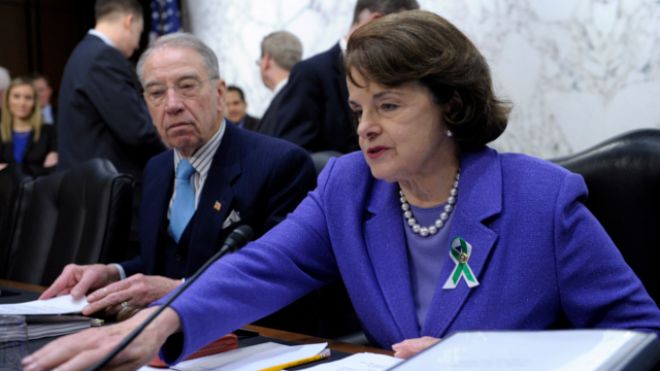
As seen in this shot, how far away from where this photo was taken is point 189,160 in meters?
2.41

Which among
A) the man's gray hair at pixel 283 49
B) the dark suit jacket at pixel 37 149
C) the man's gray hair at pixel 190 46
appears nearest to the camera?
the man's gray hair at pixel 190 46

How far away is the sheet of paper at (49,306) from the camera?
5.88 ft

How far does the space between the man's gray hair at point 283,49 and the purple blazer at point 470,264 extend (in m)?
3.40

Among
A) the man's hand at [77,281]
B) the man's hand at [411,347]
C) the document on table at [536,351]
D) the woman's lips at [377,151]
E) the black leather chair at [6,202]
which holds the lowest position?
the black leather chair at [6,202]

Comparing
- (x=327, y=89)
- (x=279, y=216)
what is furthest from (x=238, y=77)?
(x=279, y=216)

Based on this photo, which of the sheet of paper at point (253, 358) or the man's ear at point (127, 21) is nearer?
the sheet of paper at point (253, 358)

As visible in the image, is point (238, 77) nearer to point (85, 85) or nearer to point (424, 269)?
point (85, 85)

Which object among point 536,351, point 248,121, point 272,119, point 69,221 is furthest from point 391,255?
point 248,121

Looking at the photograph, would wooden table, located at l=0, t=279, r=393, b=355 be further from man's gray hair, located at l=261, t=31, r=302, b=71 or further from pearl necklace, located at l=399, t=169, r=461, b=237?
A: man's gray hair, located at l=261, t=31, r=302, b=71

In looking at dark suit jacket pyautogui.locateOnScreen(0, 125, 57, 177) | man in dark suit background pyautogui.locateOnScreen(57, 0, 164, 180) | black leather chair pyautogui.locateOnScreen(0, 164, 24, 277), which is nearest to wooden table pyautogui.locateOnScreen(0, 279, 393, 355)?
black leather chair pyautogui.locateOnScreen(0, 164, 24, 277)

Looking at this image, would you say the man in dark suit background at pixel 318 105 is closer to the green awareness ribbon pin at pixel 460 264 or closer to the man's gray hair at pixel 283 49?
the man's gray hair at pixel 283 49

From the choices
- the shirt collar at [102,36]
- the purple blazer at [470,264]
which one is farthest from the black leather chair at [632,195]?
the shirt collar at [102,36]

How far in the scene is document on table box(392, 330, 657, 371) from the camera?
714 millimetres

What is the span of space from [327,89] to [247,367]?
2.30 meters
